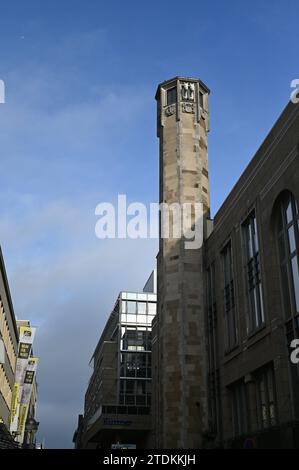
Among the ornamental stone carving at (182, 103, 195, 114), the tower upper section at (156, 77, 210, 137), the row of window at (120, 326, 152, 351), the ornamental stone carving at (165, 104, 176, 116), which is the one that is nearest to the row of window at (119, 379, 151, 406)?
the row of window at (120, 326, 152, 351)

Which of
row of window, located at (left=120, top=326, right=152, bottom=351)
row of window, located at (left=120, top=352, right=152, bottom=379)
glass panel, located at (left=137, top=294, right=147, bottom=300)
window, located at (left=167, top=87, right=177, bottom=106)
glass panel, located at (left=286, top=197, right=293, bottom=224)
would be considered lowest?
glass panel, located at (left=286, top=197, right=293, bottom=224)

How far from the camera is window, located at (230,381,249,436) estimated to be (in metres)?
29.5

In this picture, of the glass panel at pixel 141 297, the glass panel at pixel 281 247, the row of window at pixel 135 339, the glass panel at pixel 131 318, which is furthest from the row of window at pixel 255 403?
the glass panel at pixel 141 297

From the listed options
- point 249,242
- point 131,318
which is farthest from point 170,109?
point 131,318

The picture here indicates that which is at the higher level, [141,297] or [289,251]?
[141,297]

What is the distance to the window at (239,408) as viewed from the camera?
96.8ft

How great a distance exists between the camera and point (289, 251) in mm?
25750

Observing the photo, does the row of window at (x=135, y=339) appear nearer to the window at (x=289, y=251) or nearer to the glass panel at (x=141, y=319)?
the glass panel at (x=141, y=319)

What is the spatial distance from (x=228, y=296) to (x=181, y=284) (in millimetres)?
5091

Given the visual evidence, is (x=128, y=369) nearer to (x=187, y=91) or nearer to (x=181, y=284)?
(x=181, y=284)

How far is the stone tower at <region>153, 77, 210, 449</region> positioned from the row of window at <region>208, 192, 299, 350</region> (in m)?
1.81

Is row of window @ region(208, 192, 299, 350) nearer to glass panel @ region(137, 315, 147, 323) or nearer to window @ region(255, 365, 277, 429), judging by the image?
window @ region(255, 365, 277, 429)

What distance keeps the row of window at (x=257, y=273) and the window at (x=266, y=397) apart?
2.16 meters
